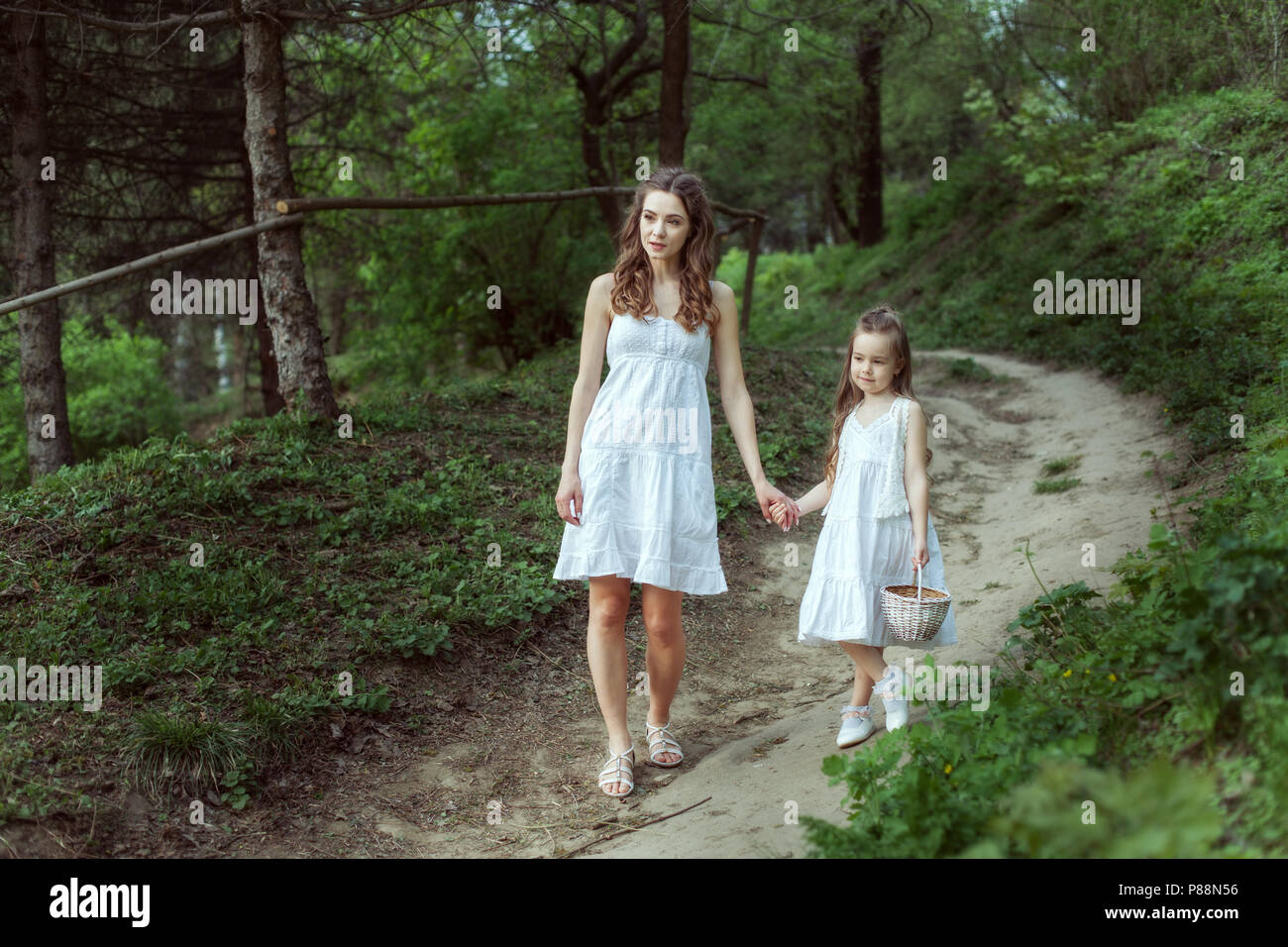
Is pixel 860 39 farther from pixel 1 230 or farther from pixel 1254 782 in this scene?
pixel 1254 782

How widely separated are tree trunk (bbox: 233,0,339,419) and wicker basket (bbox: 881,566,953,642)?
5.07m

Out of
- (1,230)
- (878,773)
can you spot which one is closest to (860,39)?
(1,230)

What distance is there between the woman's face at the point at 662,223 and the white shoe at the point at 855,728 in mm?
2089

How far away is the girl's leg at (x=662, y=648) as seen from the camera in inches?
168

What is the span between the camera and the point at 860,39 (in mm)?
17609

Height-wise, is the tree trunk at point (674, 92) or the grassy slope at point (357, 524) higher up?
the tree trunk at point (674, 92)

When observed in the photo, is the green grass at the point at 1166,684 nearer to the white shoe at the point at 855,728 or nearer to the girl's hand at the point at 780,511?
the white shoe at the point at 855,728

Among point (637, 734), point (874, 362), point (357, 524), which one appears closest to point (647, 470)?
point (874, 362)

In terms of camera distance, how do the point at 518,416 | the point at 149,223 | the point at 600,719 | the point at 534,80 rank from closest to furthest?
the point at 600,719 < the point at 518,416 < the point at 149,223 < the point at 534,80

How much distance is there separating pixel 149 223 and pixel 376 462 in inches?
232

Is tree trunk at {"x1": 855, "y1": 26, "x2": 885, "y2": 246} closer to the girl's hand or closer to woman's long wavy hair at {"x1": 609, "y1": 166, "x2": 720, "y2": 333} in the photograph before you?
woman's long wavy hair at {"x1": 609, "y1": 166, "x2": 720, "y2": 333}

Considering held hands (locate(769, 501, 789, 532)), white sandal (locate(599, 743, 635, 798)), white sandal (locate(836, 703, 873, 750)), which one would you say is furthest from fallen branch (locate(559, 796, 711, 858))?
held hands (locate(769, 501, 789, 532))

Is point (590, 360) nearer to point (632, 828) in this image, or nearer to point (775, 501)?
point (775, 501)

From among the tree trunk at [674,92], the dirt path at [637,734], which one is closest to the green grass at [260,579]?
the dirt path at [637,734]
